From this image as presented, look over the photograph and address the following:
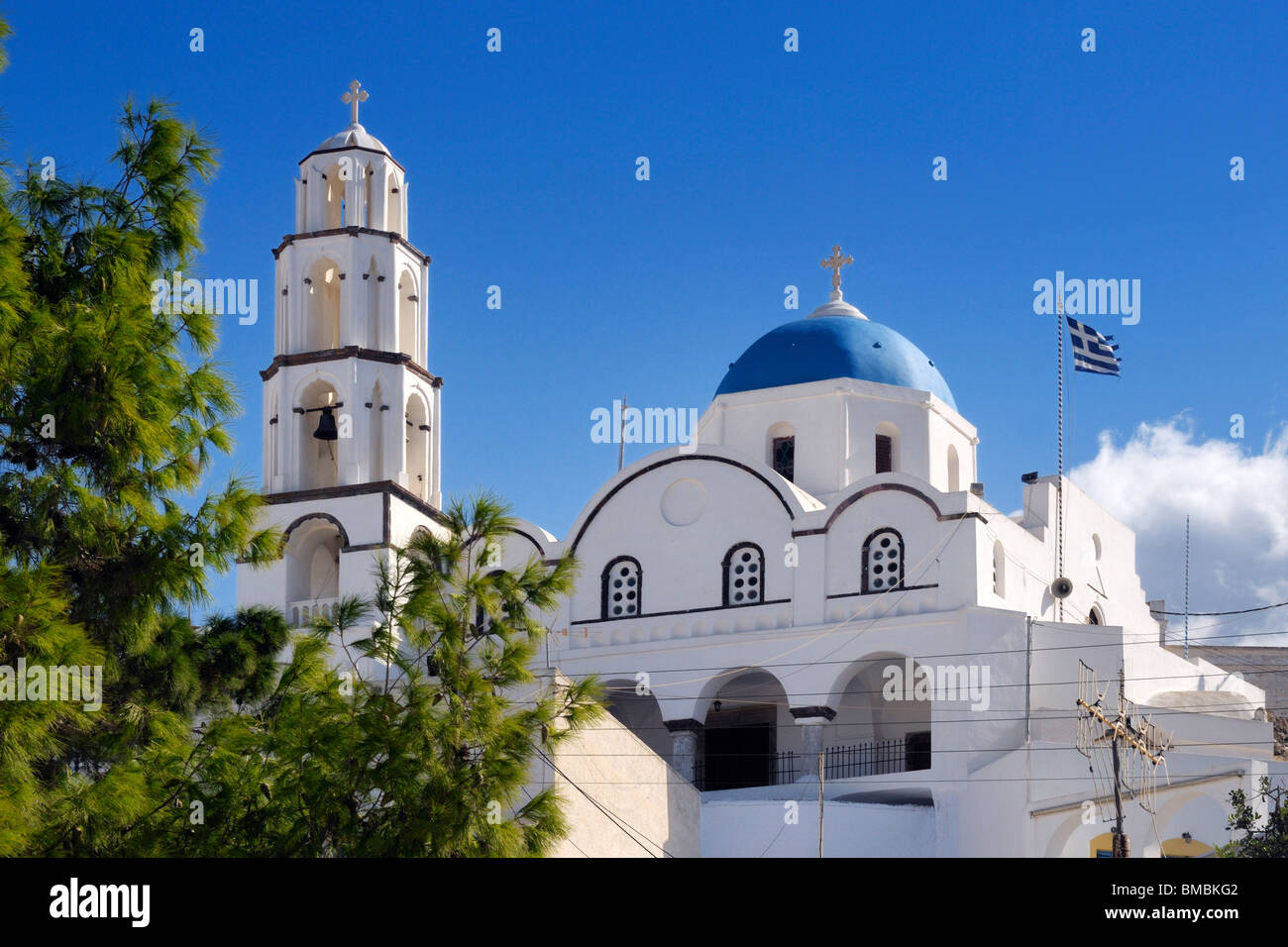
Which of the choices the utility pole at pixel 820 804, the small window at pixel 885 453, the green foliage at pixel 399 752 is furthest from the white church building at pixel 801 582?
the green foliage at pixel 399 752

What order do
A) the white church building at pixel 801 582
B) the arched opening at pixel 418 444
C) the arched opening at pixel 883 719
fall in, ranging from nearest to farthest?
the white church building at pixel 801 582 < the arched opening at pixel 883 719 < the arched opening at pixel 418 444

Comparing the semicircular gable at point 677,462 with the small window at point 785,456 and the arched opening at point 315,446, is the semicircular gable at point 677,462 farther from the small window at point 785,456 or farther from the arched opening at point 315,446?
the arched opening at point 315,446

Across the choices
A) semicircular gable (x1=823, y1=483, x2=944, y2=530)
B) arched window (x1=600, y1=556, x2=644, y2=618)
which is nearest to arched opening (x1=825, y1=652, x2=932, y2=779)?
semicircular gable (x1=823, y1=483, x2=944, y2=530)

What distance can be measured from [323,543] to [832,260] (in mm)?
11853

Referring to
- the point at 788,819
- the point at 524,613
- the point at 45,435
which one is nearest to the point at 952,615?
the point at 788,819

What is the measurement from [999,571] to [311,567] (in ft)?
39.6

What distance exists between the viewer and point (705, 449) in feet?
114

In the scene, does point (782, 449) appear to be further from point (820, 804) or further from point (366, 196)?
point (820, 804)

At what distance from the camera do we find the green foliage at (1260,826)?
27.0 metres

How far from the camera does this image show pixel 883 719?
3347cm

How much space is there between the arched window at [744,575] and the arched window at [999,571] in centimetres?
391

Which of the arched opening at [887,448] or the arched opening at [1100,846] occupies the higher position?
the arched opening at [887,448]

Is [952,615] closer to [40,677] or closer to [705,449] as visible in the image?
[705,449]
